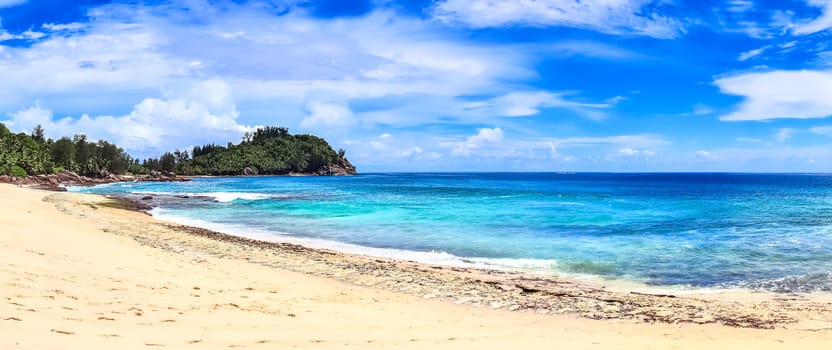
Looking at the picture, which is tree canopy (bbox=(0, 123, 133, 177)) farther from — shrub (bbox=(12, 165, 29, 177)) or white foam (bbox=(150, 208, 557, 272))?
white foam (bbox=(150, 208, 557, 272))

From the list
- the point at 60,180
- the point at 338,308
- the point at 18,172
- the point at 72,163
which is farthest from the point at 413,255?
the point at 72,163

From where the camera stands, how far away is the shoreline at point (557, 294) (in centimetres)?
952

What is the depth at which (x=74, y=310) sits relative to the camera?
22.4 feet

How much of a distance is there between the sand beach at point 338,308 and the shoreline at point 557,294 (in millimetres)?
46

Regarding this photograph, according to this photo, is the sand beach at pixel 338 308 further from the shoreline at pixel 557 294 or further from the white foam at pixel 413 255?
the white foam at pixel 413 255

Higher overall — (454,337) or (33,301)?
(33,301)

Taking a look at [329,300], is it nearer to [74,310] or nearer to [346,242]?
[74,310]

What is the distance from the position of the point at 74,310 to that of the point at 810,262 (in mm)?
19177

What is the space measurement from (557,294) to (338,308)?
4.97 metres

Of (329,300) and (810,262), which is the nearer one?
(329,300)

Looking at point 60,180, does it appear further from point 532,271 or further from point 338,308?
point 338,308

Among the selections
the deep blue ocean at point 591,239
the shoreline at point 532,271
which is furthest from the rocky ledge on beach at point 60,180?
the shoreline at point 532,271

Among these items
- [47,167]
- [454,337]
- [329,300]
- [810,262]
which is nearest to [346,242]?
[329,300]

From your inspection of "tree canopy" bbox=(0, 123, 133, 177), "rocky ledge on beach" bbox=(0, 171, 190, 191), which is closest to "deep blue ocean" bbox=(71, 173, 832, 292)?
"rocky ledge on beach" bbox=(0, 171, 190, 191)
